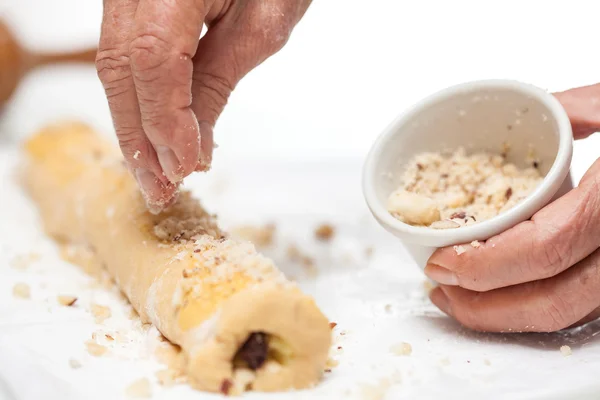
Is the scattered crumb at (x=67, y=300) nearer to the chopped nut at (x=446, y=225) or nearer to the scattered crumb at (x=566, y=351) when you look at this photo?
the chopped nut at (x=446, y=225)

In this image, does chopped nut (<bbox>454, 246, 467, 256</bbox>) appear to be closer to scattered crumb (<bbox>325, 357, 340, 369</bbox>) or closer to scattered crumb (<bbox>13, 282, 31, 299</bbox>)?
scattered crumb (<bbox>325, 357, 340, 369</bbox>)

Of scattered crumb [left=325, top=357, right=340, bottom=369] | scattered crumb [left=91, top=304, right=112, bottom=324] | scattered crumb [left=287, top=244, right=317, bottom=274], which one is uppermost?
scattered crumb [left=325, top=357, right=340, bottom=369]

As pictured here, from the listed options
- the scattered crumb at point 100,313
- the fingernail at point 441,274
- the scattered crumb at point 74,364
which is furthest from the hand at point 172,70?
the fingernail at point 441,274

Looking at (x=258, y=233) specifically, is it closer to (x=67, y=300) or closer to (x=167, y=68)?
(x=67, y=300)

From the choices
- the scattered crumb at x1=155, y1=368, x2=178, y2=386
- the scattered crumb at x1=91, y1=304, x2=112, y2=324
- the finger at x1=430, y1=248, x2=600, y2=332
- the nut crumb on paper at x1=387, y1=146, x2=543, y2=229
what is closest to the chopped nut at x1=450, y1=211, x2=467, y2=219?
the nut crumb on paper at x1=387, y1=146, x2=543, y2=229

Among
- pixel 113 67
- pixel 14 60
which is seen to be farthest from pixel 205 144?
pixel 14 60

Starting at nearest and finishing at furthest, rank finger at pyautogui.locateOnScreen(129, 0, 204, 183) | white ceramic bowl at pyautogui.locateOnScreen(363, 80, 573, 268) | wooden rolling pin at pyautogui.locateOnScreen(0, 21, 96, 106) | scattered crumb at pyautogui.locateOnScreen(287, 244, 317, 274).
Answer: finger at pyautogui.locateOnScreen(129, 0, 204, 183), white ceramic bowl at pyautogui.locateOnScreen(363, 80, 573, 268), scattered crumb at pyautogui.locateOnScreen(287, 244, 317, 274), wooden rolling pin at pyautogui.locateOnScreen(0, 21, 96, 106)

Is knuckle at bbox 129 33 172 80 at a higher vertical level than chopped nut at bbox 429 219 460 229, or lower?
higher
